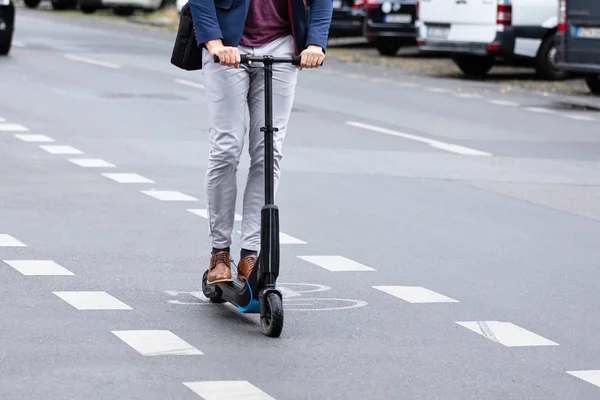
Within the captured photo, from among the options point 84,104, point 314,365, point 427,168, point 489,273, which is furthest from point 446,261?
point 84,104

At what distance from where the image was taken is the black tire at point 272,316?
6.40 metres

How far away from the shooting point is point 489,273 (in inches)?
326

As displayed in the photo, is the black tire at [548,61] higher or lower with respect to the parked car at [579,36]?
lower

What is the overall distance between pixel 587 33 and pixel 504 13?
11.1ft

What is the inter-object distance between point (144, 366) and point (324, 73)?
764 inches

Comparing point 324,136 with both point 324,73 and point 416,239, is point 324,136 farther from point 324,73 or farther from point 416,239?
point 324,73

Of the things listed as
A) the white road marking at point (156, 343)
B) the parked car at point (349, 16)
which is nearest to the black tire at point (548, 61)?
the parked car at point (349, 16)

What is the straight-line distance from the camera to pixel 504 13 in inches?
950

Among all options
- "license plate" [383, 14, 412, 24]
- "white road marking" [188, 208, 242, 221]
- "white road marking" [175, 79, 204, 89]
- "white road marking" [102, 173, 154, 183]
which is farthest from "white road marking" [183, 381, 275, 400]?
"license plate" [383, 14, 412, 24]

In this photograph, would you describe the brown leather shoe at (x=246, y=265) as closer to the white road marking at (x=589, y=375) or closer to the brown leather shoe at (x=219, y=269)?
the brown leather shoe at (x=219, y=269)

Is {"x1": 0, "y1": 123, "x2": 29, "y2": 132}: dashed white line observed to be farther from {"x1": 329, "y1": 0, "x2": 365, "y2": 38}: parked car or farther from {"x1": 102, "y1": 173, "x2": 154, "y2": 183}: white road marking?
{"x1": 329, "y1": 0, "x2": 365, "y2": 38}: parked car

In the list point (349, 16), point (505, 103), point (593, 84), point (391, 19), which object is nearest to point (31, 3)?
point (349, 16)

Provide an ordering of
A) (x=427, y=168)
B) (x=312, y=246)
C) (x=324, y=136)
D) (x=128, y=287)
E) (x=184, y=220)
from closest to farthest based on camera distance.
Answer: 1. (x=128, y=287)
2. (x=312, y=246)
3. (x=184, y=220)
4. (x=427, y=168)
5. (x=324, y=136)

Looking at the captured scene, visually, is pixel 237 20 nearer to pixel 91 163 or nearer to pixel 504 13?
pixel 91 163
